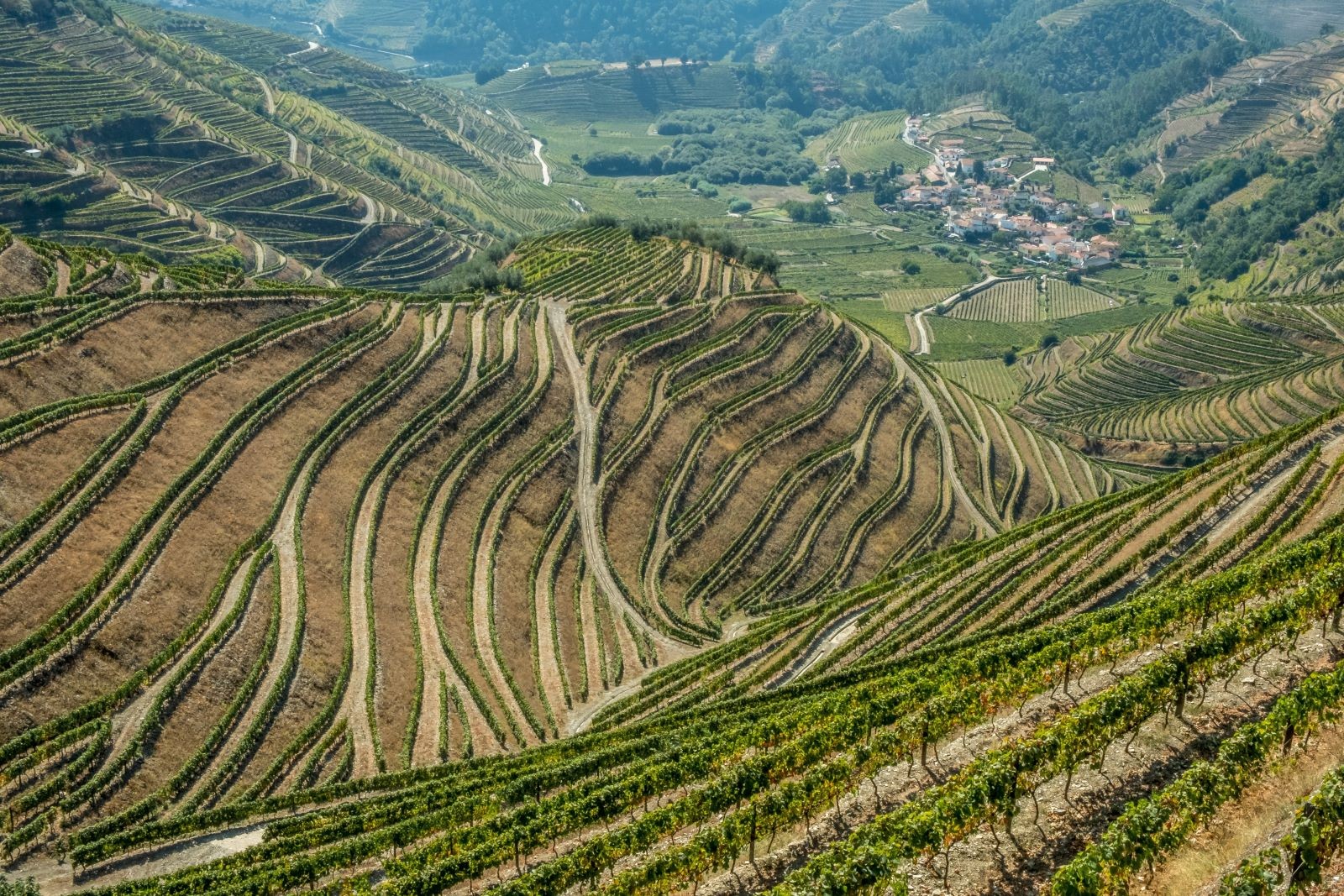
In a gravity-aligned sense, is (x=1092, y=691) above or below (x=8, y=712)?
above

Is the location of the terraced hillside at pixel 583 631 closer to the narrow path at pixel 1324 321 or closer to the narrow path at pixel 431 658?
the narrow path at pixel 431 658

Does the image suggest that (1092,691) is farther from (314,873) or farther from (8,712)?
(8,712)

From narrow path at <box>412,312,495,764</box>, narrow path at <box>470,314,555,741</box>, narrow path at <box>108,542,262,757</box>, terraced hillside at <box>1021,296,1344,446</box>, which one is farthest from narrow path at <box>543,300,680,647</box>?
terraced hillside at <box>1021,296,1344,446</box>

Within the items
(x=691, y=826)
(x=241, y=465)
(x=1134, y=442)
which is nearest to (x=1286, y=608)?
(x=691, y=826)

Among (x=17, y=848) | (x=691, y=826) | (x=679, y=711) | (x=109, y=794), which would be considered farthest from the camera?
(x=679, y=711)

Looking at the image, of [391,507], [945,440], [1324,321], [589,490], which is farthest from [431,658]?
[1324,321]

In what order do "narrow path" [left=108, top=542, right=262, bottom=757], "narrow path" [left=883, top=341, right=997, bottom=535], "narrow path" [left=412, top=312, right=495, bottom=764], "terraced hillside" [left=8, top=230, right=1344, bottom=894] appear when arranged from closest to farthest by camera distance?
"terraced hillside" [left=8, top=230, right=1344, bottom=894] → "narrow path" [left=108, top=542, right=262, bottom=757] → "narrow path" [left=412, top=312, right=495, bottom=764] → "narrow path" [left=883, top=341, right=997, bottom=535]

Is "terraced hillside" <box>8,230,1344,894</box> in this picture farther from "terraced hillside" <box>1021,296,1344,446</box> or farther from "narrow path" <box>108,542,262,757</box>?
"terraced hillside" <box>1021,296,1344,446</box>
